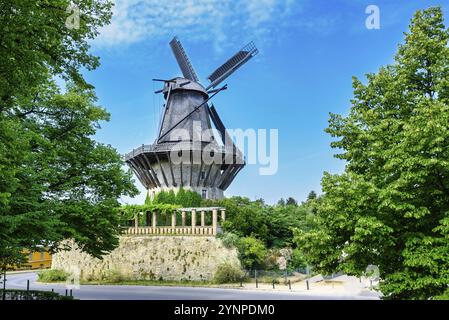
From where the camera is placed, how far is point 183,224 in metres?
37.2

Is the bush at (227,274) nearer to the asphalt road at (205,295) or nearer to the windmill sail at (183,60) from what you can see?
the asphalt road at (205,295)

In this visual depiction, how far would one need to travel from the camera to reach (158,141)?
45875 mm

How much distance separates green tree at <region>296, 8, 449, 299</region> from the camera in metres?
10.9

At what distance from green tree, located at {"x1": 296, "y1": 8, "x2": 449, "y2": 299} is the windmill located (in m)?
29.4

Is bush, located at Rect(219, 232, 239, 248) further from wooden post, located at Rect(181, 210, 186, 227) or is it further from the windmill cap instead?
the windmill cap

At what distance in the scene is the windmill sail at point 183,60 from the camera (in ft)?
167

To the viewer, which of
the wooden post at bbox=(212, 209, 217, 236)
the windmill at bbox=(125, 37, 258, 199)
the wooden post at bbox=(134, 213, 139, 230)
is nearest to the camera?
the wooden post at bbox=(212, 209, 217, 236)

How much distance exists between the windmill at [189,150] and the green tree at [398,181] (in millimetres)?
29354

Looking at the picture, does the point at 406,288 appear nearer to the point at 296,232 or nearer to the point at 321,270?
the point at 321,270

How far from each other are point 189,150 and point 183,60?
14.8m

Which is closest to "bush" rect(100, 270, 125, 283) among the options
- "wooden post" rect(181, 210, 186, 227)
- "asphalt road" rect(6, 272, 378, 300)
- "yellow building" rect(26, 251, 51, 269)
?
"wooden post" rect(181, 210, 186, 227)
